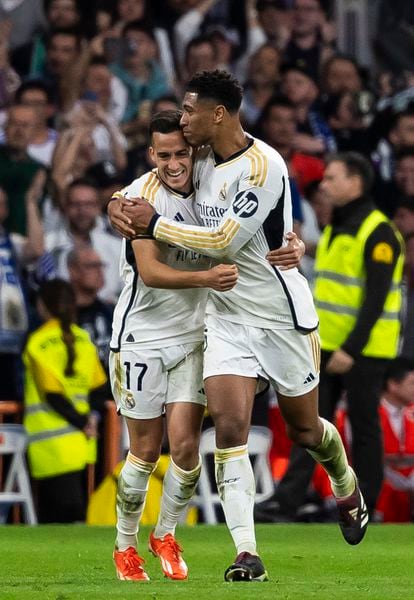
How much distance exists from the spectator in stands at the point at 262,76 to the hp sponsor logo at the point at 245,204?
7958 mm

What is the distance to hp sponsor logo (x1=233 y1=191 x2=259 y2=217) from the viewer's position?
7.69 meters

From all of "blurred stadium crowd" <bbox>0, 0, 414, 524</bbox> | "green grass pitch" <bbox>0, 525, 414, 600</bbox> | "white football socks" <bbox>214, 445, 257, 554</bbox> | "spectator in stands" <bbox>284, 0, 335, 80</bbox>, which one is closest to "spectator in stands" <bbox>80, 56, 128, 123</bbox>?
"blurred stadium crowd" <bbox>0, 0, 414, 524</bbox>

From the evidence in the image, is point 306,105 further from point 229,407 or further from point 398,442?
point 229,407

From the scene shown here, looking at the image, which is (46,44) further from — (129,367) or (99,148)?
(129,367)

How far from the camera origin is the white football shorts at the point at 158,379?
815cm

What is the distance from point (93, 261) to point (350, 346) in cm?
239

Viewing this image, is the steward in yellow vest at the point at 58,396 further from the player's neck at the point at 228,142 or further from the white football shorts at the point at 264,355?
the player's neck at the point at 228,142

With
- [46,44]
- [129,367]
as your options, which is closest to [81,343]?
[46,44]

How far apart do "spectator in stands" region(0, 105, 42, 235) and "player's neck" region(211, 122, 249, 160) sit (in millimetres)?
5615

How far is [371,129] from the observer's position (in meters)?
15.7

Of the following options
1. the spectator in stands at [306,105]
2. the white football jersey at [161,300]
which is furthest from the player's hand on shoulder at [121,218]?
the spectator in stands at [306,105]

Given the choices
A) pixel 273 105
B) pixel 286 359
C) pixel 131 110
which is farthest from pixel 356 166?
pixel 286 359

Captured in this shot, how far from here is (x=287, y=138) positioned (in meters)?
14.9

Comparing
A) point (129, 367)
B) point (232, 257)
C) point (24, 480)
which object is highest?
point (232, 257)
